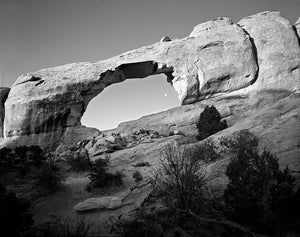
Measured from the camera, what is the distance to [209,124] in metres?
23.2

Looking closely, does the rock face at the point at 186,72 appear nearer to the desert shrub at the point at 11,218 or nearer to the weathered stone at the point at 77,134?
the weathered stone at the point at 77,134

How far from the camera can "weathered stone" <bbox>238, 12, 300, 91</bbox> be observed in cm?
2755

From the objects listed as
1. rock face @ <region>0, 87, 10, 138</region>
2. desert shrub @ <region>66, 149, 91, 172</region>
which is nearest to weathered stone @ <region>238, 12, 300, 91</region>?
desert shrub @ <region>66, 149, 91, 172</region>

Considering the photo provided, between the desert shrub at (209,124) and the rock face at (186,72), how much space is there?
6.62m

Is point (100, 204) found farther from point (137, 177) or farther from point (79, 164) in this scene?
point (79, 164)

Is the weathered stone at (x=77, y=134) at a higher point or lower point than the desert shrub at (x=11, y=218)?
higher

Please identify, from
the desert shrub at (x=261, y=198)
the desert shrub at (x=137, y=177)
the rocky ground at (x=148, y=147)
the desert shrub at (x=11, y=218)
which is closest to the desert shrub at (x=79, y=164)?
the rocky ground at (x=148, y=147)

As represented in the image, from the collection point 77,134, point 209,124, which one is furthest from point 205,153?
point 77,134

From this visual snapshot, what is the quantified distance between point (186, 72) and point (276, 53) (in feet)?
38.0

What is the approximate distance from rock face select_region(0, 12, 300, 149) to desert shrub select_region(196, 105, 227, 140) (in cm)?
662

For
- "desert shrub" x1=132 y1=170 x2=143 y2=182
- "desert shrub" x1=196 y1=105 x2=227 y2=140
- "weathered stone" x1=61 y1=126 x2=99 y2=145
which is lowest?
"desert shrub" x1=132 y1=170 x2=143 y2=182

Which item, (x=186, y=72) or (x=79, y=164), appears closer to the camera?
(x=79, y=164)

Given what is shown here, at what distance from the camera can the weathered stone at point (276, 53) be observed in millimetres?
27547

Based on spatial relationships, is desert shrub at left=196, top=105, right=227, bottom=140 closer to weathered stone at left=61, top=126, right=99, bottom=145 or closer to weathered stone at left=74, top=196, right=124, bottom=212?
weathered stone at left=74, top=196, right=124, bottom=212
